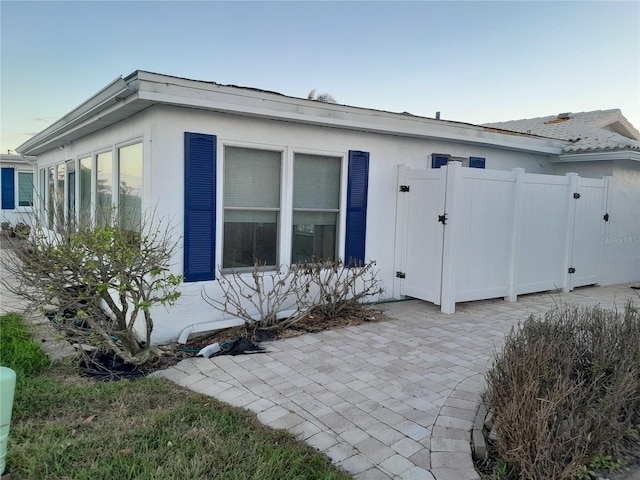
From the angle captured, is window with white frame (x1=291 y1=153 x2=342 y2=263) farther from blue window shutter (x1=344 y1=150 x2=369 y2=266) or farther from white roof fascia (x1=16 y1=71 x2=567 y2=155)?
white roof fascia (x1=16 y1=71 x2=567 y2=155)

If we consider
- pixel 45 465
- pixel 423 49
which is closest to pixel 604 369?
pixel 45 465

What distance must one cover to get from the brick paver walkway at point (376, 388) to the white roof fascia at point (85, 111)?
3.00 metres

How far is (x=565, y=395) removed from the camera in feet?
8.19

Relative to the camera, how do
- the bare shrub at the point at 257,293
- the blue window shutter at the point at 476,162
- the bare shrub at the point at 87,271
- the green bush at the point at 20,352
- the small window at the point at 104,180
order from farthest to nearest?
the blue window shutter at the point at 476,162
the small window at the point at 104,180
the bare shrub at the point at 257,293
the green bush at the point at 20,352
the bare shrub at the point at 87,271

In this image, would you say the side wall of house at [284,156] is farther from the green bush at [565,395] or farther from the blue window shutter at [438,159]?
the green bush at [565,395]

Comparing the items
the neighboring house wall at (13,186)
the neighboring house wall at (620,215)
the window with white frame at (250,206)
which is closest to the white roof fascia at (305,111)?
the window with white frame at (250,206)

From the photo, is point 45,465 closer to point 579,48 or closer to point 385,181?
point 385,181

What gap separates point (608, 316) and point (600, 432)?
1.35 metres

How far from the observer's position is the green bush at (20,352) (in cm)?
414

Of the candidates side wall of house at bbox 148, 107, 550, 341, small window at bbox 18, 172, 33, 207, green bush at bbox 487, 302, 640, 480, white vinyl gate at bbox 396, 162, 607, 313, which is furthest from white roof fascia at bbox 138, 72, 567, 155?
small window at bbox 18, 172, 33, 207

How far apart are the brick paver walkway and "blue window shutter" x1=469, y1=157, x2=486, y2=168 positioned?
10.0ft

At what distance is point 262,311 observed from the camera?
541 cm

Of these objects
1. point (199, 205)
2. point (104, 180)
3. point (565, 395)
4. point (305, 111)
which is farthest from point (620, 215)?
point (104, 180)

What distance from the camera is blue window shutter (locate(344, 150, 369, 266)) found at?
6402 mm
